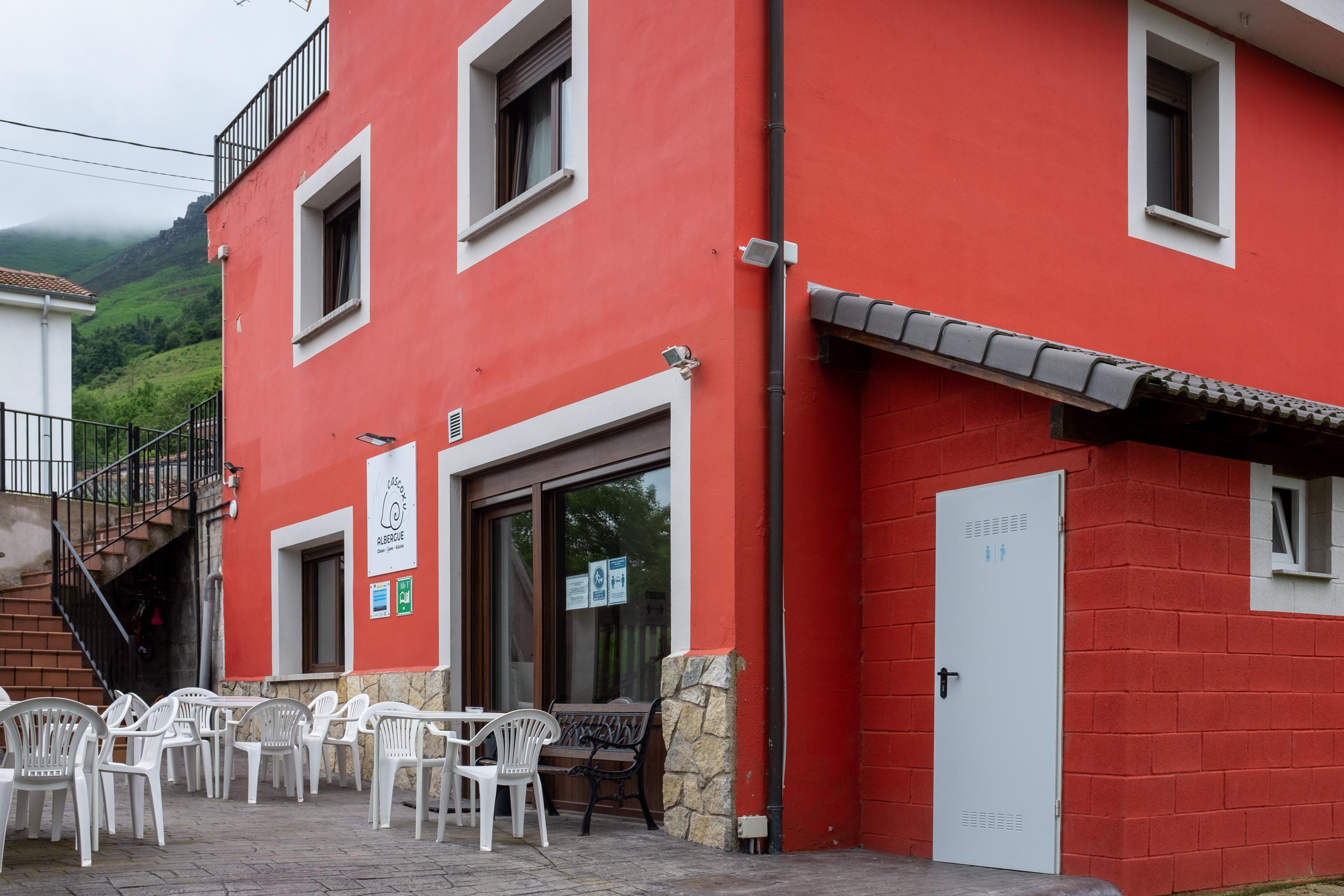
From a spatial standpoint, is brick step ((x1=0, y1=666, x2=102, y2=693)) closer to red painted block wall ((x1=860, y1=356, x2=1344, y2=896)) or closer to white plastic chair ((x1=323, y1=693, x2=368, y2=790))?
white plastic chair ((x1=323, y1=693, x2=368, y2=790))

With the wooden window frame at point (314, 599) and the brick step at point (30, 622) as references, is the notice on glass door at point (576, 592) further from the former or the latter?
the brick step at point (30, 622)

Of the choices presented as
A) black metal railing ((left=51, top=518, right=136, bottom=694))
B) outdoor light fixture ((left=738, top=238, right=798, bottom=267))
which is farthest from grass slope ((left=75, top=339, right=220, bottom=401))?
outdoor light fixture ((left=738, top=238, right=798, bottom=267))

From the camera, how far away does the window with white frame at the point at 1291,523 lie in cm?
732

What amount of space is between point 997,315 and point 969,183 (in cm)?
87

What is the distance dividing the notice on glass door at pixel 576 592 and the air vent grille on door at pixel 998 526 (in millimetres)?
2950

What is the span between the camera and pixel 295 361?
13.4 meters

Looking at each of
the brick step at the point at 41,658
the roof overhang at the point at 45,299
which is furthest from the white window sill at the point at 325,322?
the roof overhang at the point at 45,299

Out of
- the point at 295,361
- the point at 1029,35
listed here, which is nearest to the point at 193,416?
the point at 295,361

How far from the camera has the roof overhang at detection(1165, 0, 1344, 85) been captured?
9789mm

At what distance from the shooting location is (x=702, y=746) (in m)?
7.38

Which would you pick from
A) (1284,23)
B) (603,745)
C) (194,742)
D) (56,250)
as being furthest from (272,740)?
(56,250)

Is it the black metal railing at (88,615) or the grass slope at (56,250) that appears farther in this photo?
the grass slope at (56,250)

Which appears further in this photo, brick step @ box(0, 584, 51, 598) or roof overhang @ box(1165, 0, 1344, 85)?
brick step @ box(0, 584, 51, 598)

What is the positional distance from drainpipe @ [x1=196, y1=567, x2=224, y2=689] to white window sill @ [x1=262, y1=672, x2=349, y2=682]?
1.75 metres
